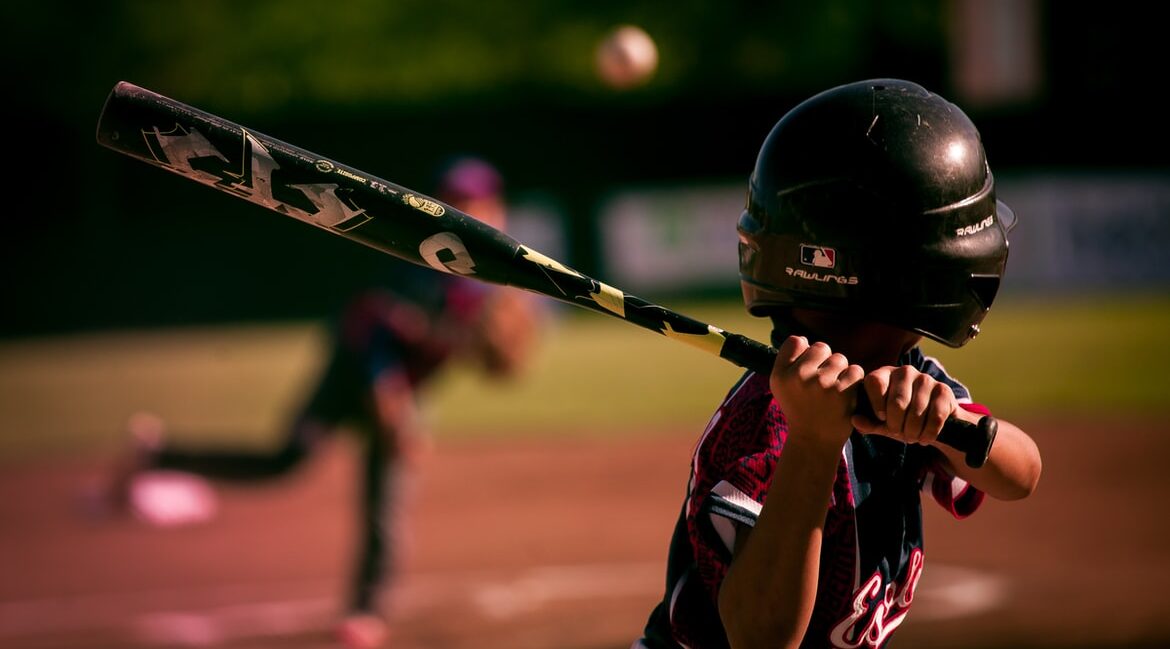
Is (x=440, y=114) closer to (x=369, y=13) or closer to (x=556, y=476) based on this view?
(x=369, y=13)

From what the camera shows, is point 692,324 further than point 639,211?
No

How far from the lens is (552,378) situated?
14117 millimetres

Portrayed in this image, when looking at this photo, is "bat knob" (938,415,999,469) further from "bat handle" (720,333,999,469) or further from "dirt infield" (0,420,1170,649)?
"dirt infield" (0,420,1170,649)

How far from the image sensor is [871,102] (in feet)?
7.40

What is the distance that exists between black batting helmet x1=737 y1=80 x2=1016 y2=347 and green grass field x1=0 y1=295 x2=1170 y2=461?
6912 mm

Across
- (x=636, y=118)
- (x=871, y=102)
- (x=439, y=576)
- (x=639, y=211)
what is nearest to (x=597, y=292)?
(x=871, y=102)

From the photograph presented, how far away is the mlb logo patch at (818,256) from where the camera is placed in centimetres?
220

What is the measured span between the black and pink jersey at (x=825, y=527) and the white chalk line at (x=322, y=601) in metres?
3.90

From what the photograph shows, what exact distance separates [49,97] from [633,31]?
→ 74.7ft

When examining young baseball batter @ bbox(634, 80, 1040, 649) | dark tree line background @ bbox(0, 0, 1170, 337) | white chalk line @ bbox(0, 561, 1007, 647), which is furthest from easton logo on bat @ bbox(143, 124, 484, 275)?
dark tree line background @ bbox(0, 0, 1170, 337)

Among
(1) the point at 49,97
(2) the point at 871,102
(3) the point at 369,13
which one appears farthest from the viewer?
(3) the point at 369,13

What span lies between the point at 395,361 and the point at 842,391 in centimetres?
442

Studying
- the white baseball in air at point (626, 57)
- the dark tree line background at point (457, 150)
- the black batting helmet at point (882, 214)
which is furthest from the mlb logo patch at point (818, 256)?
the dark tree line background at point (457, 150)

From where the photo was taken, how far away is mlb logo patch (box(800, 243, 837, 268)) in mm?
2199
